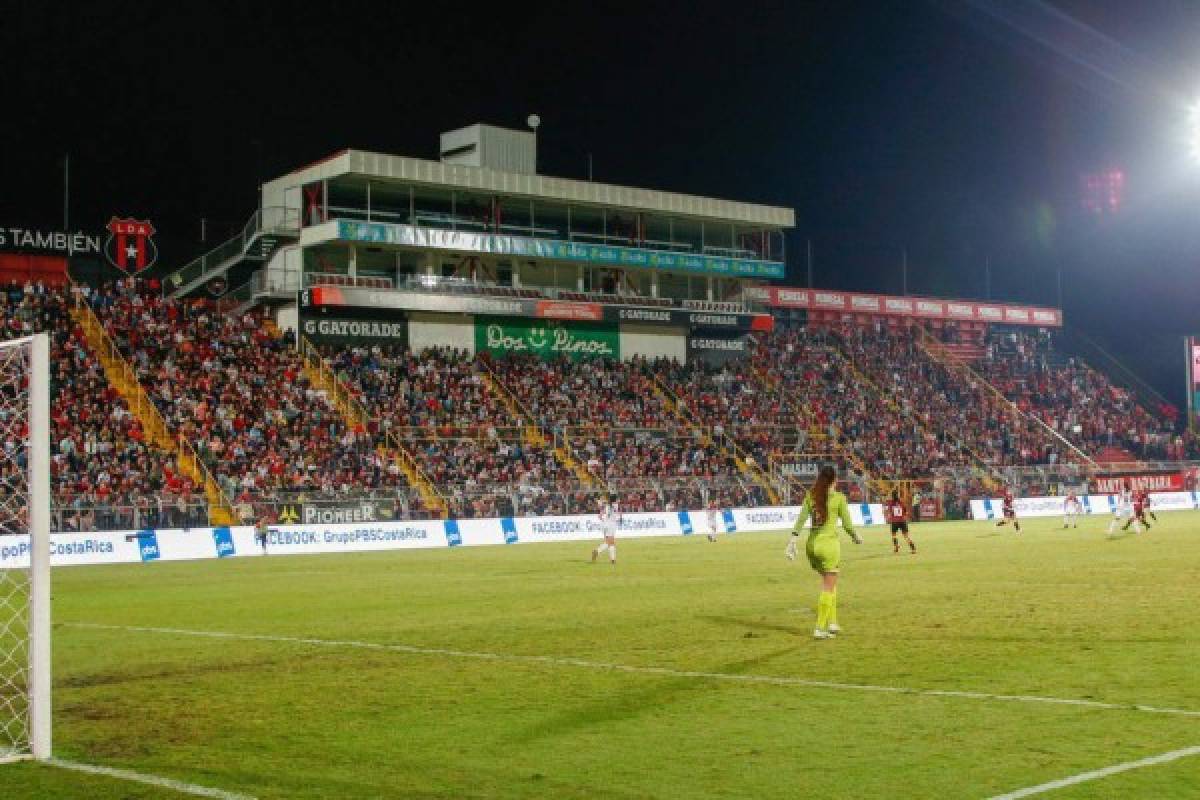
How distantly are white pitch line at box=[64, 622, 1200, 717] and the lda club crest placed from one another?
42903 millimetres

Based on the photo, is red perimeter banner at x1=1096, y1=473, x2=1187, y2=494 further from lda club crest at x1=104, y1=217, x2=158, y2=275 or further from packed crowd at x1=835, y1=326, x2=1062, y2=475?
lda club crest at x1=104, y1=217, x2=158, y2=275

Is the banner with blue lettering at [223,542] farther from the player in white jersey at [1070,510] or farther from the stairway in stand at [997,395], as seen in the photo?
the stairway in stand at [997,395]

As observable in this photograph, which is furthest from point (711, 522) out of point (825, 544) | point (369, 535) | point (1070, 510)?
point (825, 544)

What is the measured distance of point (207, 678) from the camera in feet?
49.0

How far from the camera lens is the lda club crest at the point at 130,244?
60.7 meters

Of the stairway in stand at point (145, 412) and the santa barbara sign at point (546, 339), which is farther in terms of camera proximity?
the santa barbara sign at point (546, 339)

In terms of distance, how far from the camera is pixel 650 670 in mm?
14695

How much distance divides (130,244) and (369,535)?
72.7ft

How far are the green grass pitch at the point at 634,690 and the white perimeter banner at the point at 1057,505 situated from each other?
40561 millimetres

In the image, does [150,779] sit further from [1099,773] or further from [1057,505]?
[1057,505]

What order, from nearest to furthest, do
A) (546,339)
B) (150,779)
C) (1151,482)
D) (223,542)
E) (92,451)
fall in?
(150,779), (223,542), (92,451), (546,339), (1151,482)

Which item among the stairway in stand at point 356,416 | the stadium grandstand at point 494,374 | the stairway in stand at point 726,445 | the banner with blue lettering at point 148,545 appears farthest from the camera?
the stairway in stand at point 726,445

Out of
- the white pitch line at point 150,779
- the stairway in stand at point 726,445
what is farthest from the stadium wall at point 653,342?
the white pitch line at point 150,779

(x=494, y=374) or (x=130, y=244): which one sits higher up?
(x=130, y=244)
